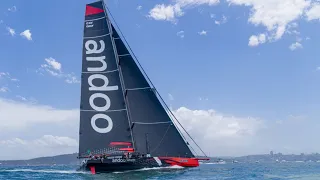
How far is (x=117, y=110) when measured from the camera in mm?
35094

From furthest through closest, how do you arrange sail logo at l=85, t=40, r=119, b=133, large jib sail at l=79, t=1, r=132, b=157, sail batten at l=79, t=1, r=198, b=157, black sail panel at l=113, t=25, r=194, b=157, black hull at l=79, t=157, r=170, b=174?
black sail panel at l=113, t=25, r=194, b=157 → sail logo at l=85, t=40, r=119, b=133 → sail batten at l=79, t=1, r=198, b=157 → large jib sail at l=79, t=1, r=132, b=157 → black hull at l=79, t=157, r=170, b=174

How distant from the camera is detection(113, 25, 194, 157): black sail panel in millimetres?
35250

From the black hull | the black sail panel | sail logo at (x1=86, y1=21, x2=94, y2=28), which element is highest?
sail logo at (x1=86, y1=21, x2=94, y2=28)

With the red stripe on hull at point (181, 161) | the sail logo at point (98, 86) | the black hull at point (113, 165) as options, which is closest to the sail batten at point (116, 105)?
the sail logo at point (98, 86)

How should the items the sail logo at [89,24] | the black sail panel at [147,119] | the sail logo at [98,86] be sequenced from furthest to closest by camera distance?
the sail logo at [89,24] → the black sail panel at [147,119] → the sail logo at [98,86]

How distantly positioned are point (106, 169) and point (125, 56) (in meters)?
11.7

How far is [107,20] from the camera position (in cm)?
3700

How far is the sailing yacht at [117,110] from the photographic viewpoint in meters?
34.3

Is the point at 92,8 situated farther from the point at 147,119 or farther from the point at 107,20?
the point at 147,119

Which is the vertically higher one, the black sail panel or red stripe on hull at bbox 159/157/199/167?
A: the black sail panel

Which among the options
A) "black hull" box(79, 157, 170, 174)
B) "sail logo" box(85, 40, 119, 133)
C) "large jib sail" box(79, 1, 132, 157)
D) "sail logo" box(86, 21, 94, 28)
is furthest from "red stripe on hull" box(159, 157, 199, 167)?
"sail logo" box(86, 21, 94, 28)

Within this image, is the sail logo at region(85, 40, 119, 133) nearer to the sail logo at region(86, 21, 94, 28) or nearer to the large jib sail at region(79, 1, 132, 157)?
the large jib sail at region(79, 1, 132, 157)

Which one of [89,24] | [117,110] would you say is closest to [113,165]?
[117,110]

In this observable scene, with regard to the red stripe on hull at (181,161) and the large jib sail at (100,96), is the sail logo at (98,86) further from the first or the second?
the red stripe on hull at (181,161)
